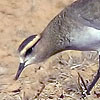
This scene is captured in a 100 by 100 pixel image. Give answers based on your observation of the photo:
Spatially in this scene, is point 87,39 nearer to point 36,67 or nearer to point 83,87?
point 83,87

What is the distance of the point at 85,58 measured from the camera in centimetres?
541

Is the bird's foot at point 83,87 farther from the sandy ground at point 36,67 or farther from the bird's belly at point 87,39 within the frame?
the bird's belly at point 87,39

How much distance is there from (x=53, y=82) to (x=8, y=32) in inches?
41.1

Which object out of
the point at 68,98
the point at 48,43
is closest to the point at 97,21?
the point at 48,43

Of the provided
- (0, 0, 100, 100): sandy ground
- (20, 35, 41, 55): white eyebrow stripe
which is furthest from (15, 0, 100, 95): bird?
(0, 0, 100, 100): sandy ground

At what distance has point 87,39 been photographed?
4.39 meters

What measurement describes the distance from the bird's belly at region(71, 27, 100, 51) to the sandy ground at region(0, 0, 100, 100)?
65 cm

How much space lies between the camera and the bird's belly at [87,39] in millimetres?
4398

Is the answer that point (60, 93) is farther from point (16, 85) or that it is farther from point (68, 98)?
point (16, 85)

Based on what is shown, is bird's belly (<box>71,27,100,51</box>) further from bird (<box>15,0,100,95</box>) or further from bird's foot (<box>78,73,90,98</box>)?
bird's foot (<box>78,73,90,98</box>)

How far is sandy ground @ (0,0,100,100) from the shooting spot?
16.1 feet

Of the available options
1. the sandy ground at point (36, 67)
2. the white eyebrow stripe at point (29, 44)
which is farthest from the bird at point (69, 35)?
the sandy ground at point (36, 67)

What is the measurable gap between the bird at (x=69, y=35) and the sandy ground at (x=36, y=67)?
463 millimetres

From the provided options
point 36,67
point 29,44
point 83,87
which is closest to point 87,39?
point 29,44
